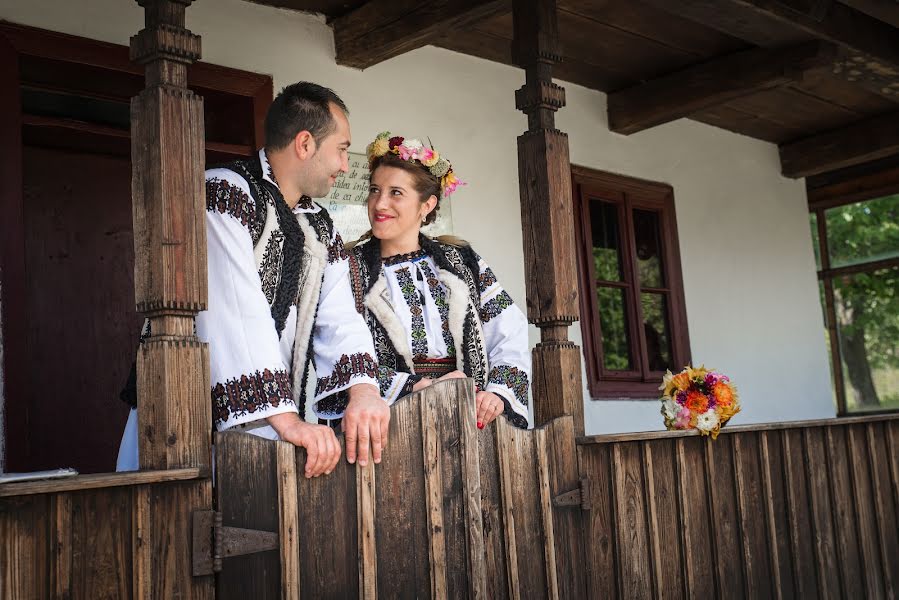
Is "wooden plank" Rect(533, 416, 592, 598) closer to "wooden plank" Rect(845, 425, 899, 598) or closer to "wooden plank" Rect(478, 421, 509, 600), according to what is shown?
"wooden plank" Rect(478, 421, 509, 600)

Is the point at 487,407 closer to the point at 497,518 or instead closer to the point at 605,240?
the point at 497,518

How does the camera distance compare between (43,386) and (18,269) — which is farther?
(43,386)

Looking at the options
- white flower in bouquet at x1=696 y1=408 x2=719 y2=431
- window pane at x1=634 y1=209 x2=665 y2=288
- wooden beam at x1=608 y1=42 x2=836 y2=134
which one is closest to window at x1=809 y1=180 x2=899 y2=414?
window pane at x1=634 y1=209 x2=665 y2=288

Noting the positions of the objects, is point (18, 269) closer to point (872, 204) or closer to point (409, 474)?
point (409, 474)

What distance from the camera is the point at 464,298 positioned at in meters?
3.62

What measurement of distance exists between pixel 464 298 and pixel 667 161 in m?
3.56

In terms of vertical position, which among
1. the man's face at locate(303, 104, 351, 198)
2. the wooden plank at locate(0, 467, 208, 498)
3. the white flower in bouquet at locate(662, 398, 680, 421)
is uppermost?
the man's face at locate(303, 104, 351, 198)

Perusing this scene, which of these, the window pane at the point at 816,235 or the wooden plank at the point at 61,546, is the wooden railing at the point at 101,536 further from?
the window pane at the point at 816,235

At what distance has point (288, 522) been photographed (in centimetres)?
255

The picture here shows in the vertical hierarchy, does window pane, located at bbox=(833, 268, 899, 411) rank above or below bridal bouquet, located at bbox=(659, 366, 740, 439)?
above

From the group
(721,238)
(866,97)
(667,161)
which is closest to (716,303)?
(721,238)

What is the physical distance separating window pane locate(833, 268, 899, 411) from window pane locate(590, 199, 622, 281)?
3.58 metres

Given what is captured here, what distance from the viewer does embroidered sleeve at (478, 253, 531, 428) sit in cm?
355

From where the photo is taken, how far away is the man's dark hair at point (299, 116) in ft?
9.82
